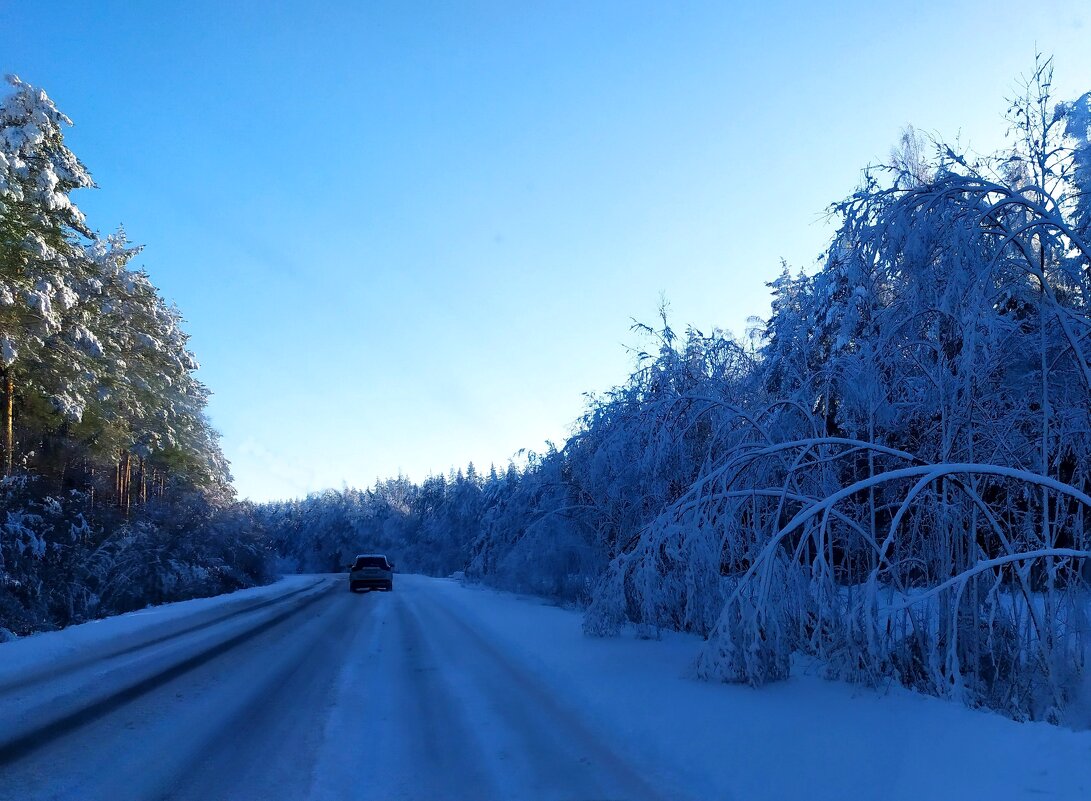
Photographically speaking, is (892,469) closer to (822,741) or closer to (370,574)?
(822,741)

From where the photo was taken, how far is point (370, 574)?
1428 inches

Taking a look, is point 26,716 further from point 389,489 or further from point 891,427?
point 389,489

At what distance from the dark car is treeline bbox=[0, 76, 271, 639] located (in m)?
6.25

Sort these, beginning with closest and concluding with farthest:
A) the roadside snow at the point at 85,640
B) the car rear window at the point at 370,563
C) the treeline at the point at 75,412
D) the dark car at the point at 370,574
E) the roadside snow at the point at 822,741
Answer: the roadside snow at the point at 822,741 → the roadside snow at the point at 85,640 → the treeline at the point at 75,412 → the dark car at the point at 370,574 → the car rear window at the point at 370,563

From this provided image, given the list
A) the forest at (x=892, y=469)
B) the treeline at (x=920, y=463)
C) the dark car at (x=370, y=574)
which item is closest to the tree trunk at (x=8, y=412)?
the forest at (x=892, y=469)

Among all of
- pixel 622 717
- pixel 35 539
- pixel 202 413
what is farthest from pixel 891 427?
pixel 202 413

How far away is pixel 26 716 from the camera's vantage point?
7.83 meters

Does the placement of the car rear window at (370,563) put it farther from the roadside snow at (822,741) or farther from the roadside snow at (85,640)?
the roadside snow at (822,741)

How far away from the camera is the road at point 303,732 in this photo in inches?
219

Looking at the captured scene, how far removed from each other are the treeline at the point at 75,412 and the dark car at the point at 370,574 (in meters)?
6.25

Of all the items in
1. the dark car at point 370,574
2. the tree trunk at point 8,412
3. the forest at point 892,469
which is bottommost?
the dark car at point 370,574

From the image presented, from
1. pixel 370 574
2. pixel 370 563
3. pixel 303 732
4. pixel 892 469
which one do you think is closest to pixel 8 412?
pixel 370 574

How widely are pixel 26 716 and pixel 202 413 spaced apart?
48.0m

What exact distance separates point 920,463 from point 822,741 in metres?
5.04
